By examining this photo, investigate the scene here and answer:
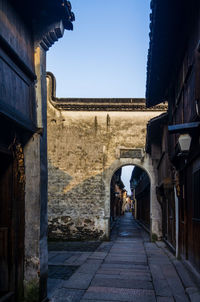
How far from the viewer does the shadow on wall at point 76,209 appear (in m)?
15.1

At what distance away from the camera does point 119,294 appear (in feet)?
19.8

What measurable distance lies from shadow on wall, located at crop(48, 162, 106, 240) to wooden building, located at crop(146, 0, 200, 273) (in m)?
5.92

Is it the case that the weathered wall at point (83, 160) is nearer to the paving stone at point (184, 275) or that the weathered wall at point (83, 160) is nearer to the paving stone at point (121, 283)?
the paving stone at point (184, 275)

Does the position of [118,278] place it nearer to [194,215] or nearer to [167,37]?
[194,215]

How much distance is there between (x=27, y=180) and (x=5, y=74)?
1.69m

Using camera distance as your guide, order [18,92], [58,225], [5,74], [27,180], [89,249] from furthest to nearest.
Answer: [58,225]
[89,249]
[27,180]
[18,92]
[5,74]

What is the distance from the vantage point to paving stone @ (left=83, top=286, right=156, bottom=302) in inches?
226

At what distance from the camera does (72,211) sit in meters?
15.2

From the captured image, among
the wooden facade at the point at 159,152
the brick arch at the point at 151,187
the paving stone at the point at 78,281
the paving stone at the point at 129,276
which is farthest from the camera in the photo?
the brick arch at the point at 151,187

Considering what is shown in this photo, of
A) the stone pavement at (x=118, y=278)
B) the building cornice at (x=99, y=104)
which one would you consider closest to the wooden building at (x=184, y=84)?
the stone pavement at (x=118, y=278)

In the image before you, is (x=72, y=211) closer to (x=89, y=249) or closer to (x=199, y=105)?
(x=89, y=249)

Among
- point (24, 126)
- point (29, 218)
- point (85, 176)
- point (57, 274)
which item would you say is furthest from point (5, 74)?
point (85, 176)

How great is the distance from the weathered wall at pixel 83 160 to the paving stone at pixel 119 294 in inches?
342

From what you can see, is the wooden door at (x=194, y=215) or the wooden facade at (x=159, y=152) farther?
the wooden facade at (x=159, y=152)
